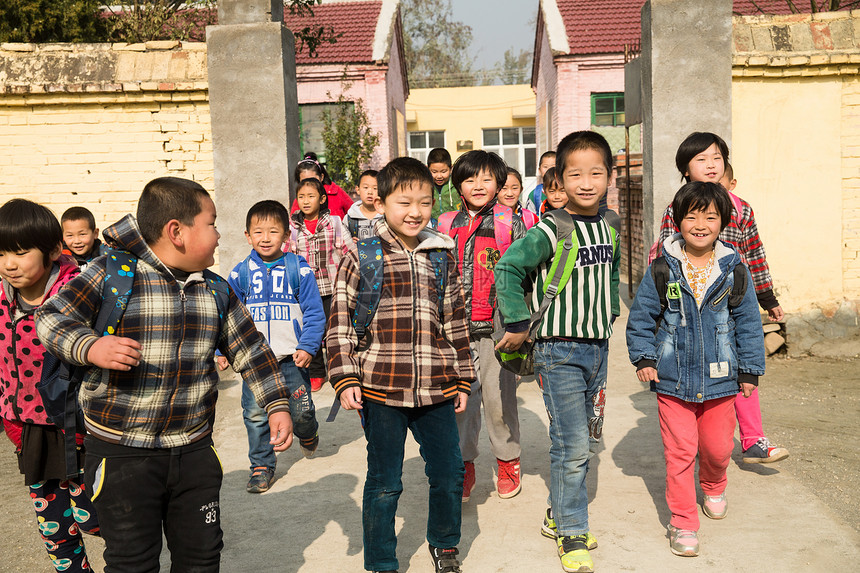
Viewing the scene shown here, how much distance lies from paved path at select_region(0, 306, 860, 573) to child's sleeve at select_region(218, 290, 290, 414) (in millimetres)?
1148

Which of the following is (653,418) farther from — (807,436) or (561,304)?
(561,304)

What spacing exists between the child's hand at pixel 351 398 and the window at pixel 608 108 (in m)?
16.9

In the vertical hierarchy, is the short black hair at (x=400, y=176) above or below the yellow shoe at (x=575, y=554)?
above

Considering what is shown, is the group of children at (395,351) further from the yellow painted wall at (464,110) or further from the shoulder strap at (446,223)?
the yellow painted wall at (464,110)

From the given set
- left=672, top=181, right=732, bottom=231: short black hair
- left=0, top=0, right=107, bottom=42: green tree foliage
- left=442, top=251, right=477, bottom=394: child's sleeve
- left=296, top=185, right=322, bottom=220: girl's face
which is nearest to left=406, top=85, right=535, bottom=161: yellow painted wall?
left=0, top=0, right=107, bottom=42: green tree foliage

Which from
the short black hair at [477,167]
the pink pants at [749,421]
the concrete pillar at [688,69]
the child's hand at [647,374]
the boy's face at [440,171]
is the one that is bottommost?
the pink pants at [749,421]

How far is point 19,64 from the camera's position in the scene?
775cm

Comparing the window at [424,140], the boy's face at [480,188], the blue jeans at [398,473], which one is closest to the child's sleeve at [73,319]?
the blue jeans at [398,473]

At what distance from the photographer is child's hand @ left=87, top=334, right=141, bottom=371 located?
2.46 m

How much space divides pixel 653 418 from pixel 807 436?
1.06 metres

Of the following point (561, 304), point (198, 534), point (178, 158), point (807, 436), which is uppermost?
point (178, 158)

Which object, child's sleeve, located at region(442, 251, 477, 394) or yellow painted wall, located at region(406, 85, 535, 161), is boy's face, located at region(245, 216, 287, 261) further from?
yellow painted wall, located at region(406, 85, 535, 161)

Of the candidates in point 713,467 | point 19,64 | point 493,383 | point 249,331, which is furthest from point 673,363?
point 19,64

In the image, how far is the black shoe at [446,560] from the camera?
3535 mm
